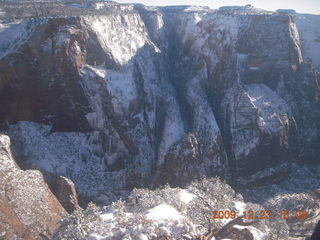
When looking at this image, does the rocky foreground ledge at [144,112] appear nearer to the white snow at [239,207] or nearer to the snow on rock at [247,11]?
the white snow at [239,207]

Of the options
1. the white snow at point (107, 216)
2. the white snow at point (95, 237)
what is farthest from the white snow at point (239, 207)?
the white snow at point (95, 237)

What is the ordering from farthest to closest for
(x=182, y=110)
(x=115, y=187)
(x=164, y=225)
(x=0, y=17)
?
(x=182, y=110) → (x=0, y=17) → (x=115, y=187) → (x=164, y=225)

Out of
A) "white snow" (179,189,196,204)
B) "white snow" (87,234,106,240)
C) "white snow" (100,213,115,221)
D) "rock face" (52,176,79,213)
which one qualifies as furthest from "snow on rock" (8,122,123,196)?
"white snow" (87,234,106,240)

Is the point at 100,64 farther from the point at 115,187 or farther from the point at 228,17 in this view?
the point at 228,17

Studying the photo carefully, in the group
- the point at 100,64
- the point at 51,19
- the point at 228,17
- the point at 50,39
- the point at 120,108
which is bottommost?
the point at 120,108

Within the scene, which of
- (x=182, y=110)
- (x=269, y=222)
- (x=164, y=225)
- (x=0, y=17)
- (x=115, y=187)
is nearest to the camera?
(x=164, y=225)

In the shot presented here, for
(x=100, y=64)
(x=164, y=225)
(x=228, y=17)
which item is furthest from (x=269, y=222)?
(x=228, y=17)
